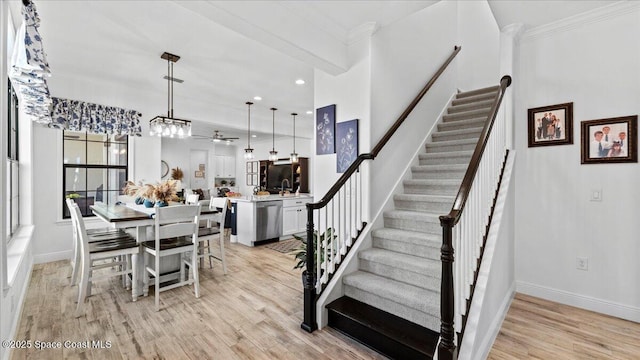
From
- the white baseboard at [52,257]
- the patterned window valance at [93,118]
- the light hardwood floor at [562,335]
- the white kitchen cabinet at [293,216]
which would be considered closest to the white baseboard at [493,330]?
the light hardwood floor at [562,335]

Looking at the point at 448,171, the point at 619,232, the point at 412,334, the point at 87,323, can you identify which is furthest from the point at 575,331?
the point at 87,323

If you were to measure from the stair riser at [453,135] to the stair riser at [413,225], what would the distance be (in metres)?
1.71

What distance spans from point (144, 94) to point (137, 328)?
4.13 meters

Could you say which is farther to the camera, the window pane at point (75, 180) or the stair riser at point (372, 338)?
the window pane at point (75, 180)

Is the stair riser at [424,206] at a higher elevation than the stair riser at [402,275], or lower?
higher

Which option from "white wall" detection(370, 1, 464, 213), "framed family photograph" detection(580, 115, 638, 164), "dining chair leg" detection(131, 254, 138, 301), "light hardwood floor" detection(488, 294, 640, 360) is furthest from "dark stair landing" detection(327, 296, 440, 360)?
"framed family photograph" detection(580, 115, 638, 164)

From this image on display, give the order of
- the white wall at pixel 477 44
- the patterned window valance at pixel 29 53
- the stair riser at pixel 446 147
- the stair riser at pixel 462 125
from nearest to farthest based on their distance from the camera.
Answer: the patterned window valance at pixel 29 53
the stair riser at pixel 446 147
the stair riser at pixel 462 125
the white wall at pixel 477 44

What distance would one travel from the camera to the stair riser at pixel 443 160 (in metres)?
3.65

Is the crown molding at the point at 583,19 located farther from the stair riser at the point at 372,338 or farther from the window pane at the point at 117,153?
the window pane at the point at 117,153

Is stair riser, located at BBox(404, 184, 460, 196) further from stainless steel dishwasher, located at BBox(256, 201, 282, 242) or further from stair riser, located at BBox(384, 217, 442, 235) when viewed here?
stainless steel dishwasher, located at BBox(256, 201, 282, 242)

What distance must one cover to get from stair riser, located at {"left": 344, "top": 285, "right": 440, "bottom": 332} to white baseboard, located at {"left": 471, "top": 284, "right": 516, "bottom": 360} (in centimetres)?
31

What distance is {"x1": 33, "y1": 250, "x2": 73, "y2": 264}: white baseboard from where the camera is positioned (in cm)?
434

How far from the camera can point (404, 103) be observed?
3.65 meters

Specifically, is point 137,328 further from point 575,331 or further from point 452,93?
point 452,93
